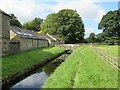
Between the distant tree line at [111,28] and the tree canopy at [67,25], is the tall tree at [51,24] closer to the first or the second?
the tree canopy at [67,25]

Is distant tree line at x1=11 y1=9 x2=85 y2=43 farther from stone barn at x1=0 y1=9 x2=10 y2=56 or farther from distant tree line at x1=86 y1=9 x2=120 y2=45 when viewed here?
stone barn at x1=0 y1=9 x2=10 y2=56

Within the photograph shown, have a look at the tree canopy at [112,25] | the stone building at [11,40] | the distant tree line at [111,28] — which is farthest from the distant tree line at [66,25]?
the stone building at [11,40]

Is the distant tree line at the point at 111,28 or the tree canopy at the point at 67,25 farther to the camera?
the tree canopy at the point at 67,25

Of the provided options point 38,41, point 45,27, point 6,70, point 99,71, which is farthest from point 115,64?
point 45,27

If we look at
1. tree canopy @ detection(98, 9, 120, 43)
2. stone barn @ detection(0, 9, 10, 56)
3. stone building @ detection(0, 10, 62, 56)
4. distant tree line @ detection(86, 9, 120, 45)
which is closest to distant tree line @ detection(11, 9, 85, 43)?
distant tree line @ detection(86, 9, 120, 45)

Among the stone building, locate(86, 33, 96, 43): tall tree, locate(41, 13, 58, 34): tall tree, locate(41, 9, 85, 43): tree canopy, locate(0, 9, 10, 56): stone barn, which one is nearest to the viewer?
locate(0, 9, 10, 56): stone barn

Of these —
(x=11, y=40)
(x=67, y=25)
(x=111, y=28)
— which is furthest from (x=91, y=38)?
(x=11, y=40)

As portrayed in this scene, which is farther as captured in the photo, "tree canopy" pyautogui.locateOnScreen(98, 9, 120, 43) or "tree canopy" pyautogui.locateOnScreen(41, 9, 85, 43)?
"tree canopy" pyautogui.locateOnScreen(41, 9, 85, 43)

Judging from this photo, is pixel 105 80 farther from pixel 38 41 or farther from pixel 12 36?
pixel 38 41

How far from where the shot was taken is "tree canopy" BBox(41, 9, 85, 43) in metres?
88.5

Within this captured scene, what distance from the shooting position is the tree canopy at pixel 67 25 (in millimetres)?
88500

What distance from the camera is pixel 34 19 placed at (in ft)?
425

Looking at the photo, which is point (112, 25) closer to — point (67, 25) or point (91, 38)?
point (67, 25)

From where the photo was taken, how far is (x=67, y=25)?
89.3 meters
